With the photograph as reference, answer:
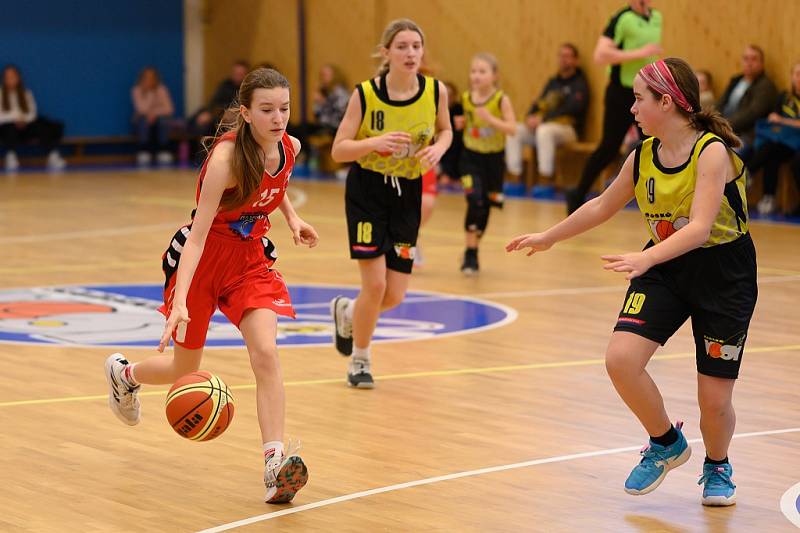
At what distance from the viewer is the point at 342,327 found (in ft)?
25.1

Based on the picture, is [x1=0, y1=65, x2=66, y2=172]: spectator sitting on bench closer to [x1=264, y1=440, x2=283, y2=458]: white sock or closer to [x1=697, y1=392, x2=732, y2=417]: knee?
[x1=264, y1=440, x2=283, y2=458]: white sock

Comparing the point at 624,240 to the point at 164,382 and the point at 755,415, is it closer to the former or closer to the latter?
the point at 755,415

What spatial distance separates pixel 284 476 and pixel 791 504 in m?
1.86

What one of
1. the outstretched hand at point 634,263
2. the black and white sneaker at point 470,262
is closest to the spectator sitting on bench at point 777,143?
the black and white sneaker at point 470,262

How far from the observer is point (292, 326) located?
913 cm

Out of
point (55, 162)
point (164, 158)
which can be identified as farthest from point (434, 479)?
point (164, 158)

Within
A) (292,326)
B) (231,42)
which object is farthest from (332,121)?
(292,326)

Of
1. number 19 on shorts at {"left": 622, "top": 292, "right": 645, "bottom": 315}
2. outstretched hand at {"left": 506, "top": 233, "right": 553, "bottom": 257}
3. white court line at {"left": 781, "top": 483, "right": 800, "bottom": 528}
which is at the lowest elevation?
white court line at {"left": 781, "top": 483, "right": 800, "bottom": 528}

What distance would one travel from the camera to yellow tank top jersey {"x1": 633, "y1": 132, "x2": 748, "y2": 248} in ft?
16.6

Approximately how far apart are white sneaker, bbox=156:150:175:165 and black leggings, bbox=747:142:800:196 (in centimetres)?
1075

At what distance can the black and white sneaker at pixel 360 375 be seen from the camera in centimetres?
732

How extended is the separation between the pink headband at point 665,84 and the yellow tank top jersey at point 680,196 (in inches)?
5.5

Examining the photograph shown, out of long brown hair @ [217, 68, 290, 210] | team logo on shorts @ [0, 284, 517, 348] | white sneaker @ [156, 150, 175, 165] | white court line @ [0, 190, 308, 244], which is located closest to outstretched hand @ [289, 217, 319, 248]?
long brown hair @ [217, 68, 290, 210]

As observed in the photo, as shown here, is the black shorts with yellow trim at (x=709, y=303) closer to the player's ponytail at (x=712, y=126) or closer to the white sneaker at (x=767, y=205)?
the player's ponytail at (x=712, y=126)
